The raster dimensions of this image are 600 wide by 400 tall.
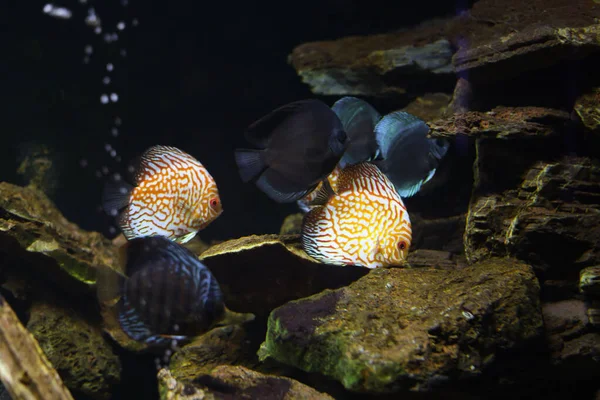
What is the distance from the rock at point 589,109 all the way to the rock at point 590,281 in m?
0.82

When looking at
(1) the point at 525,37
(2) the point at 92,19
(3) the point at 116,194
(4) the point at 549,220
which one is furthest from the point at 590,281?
(2) the point at 92,19

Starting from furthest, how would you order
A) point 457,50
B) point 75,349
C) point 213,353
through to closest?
point 457,50
point 75,349
point 213,353

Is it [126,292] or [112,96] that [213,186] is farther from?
[112,96]

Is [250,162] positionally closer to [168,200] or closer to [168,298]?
[168,200]

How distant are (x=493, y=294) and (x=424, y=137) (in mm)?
1333

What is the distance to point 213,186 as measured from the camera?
2367 mm

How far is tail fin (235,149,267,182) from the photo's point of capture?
87.5 inches

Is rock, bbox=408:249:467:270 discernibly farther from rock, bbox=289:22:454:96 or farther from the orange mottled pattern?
rock, bbox=289:22:454:96

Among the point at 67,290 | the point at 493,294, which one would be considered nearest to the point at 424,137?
the point at 493,294

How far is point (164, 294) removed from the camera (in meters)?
1.66

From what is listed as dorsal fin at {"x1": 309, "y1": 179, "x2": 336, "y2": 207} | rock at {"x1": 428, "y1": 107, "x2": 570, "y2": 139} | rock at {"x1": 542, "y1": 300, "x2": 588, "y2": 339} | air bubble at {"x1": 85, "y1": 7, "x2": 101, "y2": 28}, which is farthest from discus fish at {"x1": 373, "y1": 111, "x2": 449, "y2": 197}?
air bubble at {"x1": 85, "y1": 7, "x2": 101, "y2": 28}

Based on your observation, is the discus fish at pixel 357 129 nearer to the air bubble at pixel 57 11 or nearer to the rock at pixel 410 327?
the rock at pixel 410 327

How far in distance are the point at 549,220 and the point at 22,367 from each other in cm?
269

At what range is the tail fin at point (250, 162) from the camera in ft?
7.29
